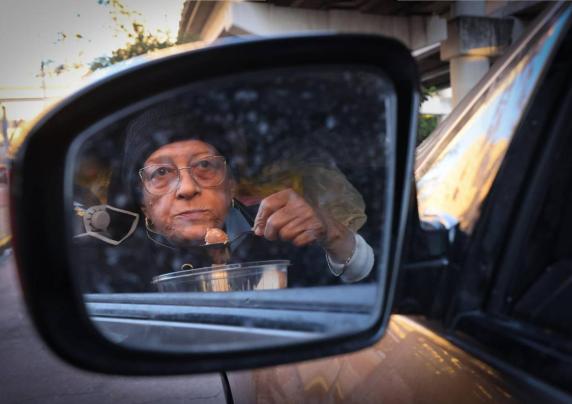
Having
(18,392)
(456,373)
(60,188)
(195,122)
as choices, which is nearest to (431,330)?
(456,373)

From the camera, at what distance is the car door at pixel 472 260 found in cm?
127

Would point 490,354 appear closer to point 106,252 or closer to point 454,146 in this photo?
point 454,146

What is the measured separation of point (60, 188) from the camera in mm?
1369

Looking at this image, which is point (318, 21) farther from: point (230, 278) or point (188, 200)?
point (230, 278)

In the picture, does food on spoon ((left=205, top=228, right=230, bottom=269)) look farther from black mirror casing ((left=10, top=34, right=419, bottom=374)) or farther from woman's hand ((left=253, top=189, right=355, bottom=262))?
black mirror casing ((left=10, top=34, right=419, bottom=374))

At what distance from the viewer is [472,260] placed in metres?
1.36

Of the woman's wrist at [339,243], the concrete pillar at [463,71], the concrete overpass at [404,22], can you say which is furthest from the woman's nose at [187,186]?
the concrete pillar at [463,71]

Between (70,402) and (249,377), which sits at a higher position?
(249,377)

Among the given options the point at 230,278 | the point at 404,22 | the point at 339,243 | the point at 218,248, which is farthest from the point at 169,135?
the point at 404,22

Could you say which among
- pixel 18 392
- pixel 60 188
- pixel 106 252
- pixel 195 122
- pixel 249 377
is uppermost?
pixel 195 122

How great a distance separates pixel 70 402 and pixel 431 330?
3.94m

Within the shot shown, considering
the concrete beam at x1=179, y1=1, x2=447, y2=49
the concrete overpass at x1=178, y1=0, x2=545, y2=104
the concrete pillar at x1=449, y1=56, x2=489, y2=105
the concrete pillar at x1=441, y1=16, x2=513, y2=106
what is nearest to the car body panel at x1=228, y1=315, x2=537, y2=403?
the concrete overpass at x1=178, y1=0, x2=545, y2=104

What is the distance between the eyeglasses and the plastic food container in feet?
1.07

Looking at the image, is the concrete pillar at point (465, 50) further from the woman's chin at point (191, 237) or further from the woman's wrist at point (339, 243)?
the woman's wrist at point (339, 243)
